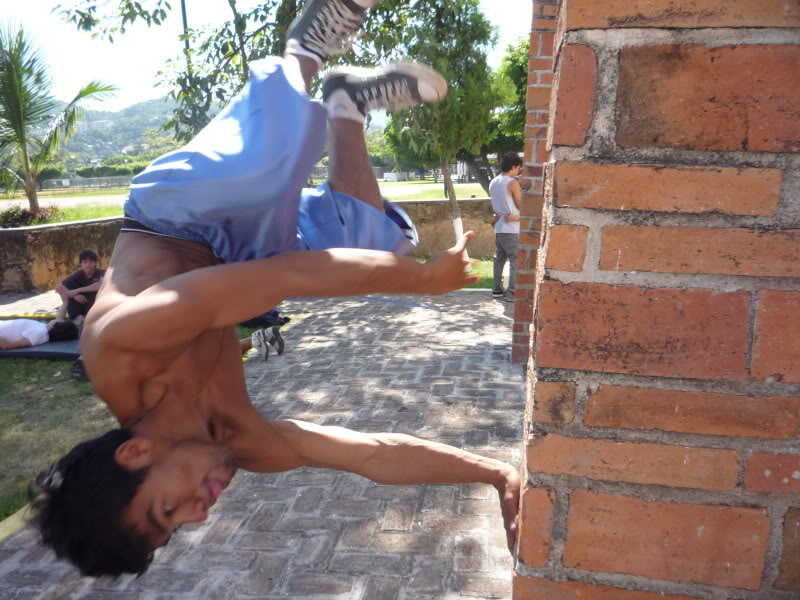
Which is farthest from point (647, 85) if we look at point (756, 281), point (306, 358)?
point (306, 358)

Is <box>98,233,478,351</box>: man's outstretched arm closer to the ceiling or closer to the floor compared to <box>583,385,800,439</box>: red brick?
closer to the ceiling

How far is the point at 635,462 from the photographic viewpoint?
3.82 ft

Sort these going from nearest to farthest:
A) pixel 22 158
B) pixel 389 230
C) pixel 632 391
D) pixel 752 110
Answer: pixel 752 110, pixel 632 391, pixel 389 230, pixel 22 158

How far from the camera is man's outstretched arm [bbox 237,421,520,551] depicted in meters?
2.12

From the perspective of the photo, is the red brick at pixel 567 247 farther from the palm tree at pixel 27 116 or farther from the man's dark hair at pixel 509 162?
the palm tree at pixel 27 116

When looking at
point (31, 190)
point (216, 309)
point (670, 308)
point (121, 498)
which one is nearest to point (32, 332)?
point (121, 498)

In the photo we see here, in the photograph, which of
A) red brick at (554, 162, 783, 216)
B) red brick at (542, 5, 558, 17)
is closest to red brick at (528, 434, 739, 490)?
red brick at (554, 162, 783, 216)

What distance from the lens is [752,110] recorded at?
3.34ft

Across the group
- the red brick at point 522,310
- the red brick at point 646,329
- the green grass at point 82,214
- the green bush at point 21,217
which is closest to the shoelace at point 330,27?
the red brick at point 646,329

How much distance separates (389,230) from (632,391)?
1366 mm

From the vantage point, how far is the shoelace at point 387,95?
2457mm

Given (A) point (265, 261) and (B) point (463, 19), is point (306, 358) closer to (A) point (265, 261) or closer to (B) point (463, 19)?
(A) point (265, 261)

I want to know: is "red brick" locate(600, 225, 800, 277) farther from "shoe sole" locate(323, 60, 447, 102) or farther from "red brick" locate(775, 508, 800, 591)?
"shoe sole" locate(323, 60, 447, 102)

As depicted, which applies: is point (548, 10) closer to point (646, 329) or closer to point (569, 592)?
point (646, 329)
